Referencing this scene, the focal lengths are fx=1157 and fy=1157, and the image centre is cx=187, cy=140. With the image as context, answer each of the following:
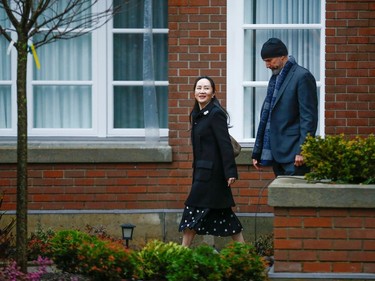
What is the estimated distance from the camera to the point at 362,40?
12.2 metres

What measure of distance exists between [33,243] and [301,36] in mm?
3822

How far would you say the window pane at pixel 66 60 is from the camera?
1286 cm

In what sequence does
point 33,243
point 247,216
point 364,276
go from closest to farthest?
1. point 364,276
2. point 33,243
3. point 247,216

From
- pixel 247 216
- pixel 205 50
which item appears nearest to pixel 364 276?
pixel 247 216

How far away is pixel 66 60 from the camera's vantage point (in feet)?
42.3

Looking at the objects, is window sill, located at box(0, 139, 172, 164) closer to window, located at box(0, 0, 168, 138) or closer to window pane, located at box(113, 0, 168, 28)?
window, located at box(0, 0, 168, 138)

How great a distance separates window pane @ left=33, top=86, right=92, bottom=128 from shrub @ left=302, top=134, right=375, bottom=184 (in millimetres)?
3977

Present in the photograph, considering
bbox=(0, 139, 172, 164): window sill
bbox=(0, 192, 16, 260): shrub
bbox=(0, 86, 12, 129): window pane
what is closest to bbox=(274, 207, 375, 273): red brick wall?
bbox=(0, 192, 16, 260): shrub

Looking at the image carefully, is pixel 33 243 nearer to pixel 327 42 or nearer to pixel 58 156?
pixel 58 156

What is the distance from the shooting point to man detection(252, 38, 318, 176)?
10305mm

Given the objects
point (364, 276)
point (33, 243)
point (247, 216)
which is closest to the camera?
point (364, 276)

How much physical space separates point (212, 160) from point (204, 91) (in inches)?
25.0

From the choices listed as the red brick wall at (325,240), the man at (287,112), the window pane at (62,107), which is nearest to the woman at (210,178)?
the man at (287,112)

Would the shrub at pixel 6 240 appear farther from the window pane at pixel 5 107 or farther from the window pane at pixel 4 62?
the window pane at pixel 4 62
